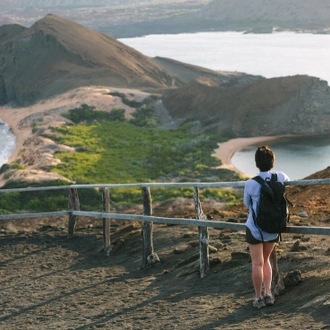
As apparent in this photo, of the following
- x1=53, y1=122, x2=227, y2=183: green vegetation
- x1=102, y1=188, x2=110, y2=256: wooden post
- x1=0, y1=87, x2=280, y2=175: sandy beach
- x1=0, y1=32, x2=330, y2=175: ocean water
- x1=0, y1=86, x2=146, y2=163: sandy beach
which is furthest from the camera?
x1=0, y1=86, x2=146, y2=163: sandy beach

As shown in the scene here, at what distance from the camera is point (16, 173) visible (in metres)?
34.5

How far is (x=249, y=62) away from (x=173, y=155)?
72.0 m

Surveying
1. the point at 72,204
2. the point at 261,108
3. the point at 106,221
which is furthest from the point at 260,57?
the point at 106,221

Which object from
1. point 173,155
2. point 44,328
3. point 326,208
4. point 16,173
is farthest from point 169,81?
point 44,328

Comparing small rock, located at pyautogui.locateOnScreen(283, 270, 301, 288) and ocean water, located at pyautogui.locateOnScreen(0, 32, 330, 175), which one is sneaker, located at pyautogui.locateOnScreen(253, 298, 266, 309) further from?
ocean water, located at pyautogui.locateOnScreen(0, 32, 330, 175)

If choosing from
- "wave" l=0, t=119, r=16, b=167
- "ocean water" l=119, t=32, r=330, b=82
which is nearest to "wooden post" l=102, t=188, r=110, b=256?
"wave" l=0, t=119, r=16, b=167

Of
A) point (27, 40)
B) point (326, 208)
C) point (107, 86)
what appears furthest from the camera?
point (27, 40)

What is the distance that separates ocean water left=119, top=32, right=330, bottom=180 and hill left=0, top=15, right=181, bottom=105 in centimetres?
1931

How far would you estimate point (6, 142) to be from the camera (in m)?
51.3

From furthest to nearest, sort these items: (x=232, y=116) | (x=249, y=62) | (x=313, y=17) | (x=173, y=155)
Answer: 1. (x=313, y=17)
2. (x=249, y=62)
3. (x=232, y=116)
4. (x=173, y=155)

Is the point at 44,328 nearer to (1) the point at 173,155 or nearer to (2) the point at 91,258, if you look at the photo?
(2) the point at 91,258

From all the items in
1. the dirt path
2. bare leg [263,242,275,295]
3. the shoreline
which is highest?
bare leg [263,242,275,295]

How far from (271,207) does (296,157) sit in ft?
112

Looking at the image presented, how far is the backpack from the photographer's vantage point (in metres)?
7.55
